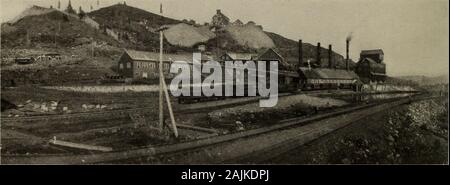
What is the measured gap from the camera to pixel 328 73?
8867 mm

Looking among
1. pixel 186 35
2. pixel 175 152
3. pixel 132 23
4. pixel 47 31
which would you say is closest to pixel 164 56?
pixel 186 35

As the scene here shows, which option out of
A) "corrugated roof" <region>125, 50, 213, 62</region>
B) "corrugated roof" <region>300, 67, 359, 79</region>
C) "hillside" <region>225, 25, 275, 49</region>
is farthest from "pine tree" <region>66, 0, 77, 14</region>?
"corrugated roof" <region>300, 67, 359, 79</region>

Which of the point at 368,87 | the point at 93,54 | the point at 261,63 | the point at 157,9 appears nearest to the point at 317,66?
the point at 368,87

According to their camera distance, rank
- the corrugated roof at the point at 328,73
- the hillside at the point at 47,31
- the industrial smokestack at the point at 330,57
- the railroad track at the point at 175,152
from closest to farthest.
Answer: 1. the railroad track at the point at 175,152
2. the hillside at the point at 47,31
3. the industrial smokestack at the point at 330,57
4. the corrugated roof at the point at 328,73

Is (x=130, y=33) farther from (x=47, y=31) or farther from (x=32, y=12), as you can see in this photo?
(x=32, y=12)

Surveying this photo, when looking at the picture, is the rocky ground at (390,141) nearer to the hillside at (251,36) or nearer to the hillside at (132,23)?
the hillside at (251,36)

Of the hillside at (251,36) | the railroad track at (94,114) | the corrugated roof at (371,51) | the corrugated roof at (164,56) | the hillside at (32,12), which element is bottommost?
the railroad track at (94,114)

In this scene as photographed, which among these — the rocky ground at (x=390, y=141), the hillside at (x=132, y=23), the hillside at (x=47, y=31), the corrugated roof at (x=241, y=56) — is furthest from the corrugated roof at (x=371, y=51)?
the hillside at (x=47, y=31)

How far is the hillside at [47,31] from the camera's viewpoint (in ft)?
22.3

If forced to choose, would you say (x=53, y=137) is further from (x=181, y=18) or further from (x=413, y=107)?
(x=413, y=107)

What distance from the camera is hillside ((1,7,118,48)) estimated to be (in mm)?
6801

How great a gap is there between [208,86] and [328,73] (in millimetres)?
2903

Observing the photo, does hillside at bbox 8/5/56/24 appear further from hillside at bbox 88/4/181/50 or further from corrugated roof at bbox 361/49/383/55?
corrugated roof at bbox 361/49/383/55

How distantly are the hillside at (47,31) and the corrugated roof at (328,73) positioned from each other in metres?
3.74
